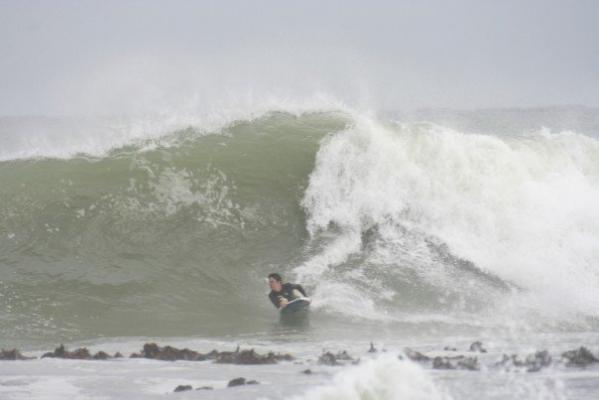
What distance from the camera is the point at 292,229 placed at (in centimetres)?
1547

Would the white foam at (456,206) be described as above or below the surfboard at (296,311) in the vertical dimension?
above

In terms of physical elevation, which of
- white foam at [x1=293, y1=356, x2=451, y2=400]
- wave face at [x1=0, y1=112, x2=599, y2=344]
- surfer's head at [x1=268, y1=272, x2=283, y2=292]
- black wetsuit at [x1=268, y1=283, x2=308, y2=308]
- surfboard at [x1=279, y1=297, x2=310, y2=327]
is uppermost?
wave face at [x1=0, y1=112, x2=599, y2=344]

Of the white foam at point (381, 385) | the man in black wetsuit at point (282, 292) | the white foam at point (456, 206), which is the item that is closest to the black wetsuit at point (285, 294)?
the man in black wetsuit at point (282, 292)

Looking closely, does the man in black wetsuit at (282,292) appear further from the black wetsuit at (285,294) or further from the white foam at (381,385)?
the white foam at (381,385)

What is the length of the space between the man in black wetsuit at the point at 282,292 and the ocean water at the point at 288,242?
0.86 ft

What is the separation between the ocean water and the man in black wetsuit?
26 cm

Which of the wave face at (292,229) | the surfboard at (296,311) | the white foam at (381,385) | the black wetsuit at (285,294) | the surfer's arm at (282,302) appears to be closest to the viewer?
the white foam at (381,385)

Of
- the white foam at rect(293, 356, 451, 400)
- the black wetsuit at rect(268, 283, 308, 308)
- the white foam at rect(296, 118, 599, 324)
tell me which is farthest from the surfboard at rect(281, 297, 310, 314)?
the white foam at rect(293, 356, 451, 400)

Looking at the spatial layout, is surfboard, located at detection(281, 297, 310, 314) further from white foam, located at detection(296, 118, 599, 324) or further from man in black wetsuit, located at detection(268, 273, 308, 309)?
white foam, located at detection(296, 118, 599, 324)

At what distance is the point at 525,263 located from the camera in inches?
568

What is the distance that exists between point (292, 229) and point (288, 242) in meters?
0.48

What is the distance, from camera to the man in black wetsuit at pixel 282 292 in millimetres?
11586

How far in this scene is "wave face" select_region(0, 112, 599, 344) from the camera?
12.1 m

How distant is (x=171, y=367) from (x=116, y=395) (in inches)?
61.0
